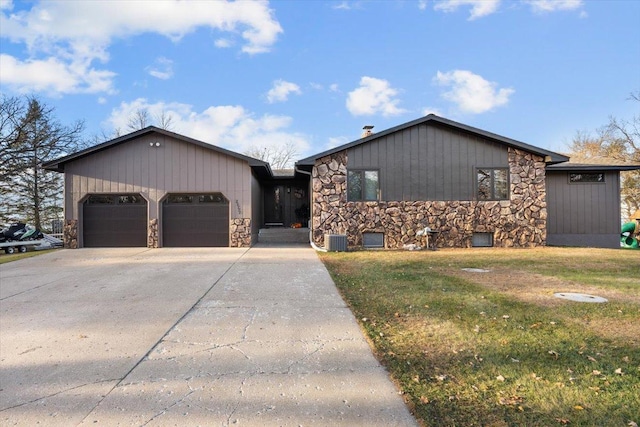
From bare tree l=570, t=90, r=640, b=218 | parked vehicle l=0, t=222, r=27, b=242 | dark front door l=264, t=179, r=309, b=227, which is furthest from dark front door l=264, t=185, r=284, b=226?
bare tree l=570, t=90, r=640, b=218

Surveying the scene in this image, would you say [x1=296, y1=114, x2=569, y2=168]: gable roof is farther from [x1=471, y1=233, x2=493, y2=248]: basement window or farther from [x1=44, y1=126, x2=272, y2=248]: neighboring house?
[x1=471, y1=233, x2=493, y2=248]: basement window

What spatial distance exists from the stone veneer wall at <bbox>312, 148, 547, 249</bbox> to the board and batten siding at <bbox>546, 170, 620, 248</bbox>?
5.43ft

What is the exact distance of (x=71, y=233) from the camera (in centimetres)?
1309

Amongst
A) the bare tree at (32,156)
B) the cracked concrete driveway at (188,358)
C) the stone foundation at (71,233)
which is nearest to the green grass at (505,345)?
the cracked concrete driveway at (188,358)

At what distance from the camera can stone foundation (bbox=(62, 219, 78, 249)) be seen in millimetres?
13055

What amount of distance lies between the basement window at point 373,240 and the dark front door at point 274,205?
679 centimetres

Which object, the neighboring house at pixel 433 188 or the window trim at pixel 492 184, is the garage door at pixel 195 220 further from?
the window trim at pixel 492 184

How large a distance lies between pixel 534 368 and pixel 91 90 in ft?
76.7

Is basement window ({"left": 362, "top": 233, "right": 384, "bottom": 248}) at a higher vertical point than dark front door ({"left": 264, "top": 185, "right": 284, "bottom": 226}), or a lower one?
lower

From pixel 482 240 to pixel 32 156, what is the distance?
2585 centimetres

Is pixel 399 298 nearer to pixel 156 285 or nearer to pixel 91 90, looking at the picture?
pixel 156 285

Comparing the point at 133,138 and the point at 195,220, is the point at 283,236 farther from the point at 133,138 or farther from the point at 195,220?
the point at 133,138

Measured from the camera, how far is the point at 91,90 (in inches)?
740

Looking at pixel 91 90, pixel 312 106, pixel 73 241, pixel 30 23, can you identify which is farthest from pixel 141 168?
pixel 312 106
